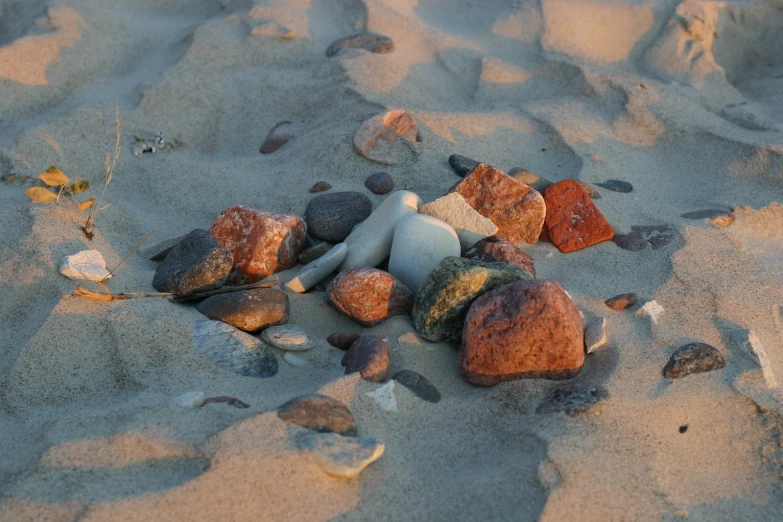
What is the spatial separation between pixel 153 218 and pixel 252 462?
5.44ft

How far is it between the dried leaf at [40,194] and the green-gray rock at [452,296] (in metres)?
1.58

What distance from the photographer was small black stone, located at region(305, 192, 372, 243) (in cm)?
297

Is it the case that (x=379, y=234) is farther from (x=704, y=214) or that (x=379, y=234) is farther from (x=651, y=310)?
(x=704, y=214)

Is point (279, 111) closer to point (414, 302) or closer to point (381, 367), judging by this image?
point (414, 302)

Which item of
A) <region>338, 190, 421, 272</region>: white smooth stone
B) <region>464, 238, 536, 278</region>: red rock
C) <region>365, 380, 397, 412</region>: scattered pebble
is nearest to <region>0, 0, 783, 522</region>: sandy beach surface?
<region>365, 380, 397, 412</region>: scattered pebble

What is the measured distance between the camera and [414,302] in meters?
2.51

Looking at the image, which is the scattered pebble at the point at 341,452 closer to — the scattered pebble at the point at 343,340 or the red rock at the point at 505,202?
the scattered pebble at the point at 343,340

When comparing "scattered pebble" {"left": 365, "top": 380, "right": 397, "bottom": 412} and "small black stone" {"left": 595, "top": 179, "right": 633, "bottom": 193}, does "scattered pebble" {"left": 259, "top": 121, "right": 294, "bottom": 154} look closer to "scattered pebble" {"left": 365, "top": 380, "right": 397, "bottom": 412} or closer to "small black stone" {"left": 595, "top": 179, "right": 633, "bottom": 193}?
"small black stone" {"left": 595, "top": 179, "right": 633, "bottom": 193}

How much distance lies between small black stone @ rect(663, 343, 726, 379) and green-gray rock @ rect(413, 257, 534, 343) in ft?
1.83

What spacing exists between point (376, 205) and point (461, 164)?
1.49 ft

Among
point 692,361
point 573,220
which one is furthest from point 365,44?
point 692,361

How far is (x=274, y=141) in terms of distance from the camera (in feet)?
11.9

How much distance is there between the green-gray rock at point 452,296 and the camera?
240 cm

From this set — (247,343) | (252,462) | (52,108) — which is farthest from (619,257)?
(52,108)
